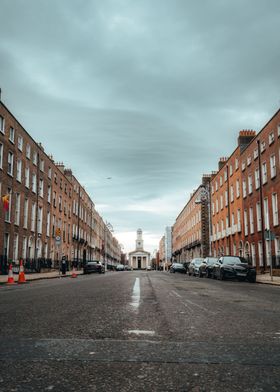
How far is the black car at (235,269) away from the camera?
21.8 metres

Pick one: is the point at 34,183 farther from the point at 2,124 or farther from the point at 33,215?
the point at 2,124

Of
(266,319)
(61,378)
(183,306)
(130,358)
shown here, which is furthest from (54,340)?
(183,306)

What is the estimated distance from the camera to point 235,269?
73.1ft

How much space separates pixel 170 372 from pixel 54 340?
1523 millimetres

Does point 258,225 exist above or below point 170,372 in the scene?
above

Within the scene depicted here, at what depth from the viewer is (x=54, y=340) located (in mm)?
3941

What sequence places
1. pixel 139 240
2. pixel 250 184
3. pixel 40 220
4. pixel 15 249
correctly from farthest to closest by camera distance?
pixel 139 240
pixel 40 220
pixel 250 184
pixel 15 249

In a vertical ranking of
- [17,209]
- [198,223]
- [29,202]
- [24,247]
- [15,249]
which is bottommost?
[15,249]

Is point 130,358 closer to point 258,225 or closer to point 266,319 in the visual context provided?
point 266,319

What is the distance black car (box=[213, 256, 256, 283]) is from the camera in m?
21.8

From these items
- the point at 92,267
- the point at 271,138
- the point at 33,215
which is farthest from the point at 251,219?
the point at 33,215

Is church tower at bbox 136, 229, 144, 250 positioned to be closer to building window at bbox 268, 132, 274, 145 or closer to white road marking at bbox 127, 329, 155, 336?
building window at bbox 268, 132, 274, 145

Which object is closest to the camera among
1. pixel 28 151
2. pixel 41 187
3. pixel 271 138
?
pixel 271 138

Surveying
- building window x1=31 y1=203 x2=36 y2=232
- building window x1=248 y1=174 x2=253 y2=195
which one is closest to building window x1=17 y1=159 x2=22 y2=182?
building window x1=31 y1=203 x2=36 y2=232
